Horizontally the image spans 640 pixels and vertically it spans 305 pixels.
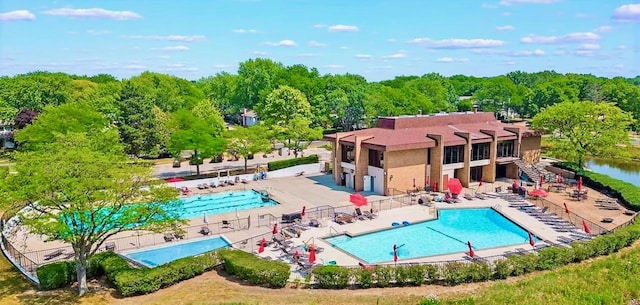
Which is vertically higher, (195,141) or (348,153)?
(195,141)

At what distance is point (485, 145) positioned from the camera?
42562 millimetres

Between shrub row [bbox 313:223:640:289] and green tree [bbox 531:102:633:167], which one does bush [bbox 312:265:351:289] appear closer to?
shrub row [bbox 313:223:640:289]

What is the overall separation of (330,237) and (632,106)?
262 feet

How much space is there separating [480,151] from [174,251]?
27.9 meters

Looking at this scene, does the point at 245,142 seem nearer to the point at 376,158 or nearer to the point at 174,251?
the point at 376,158

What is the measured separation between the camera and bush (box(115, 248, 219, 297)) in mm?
20609

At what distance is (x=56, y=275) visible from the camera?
70.0ft

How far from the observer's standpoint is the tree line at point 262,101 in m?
53.3

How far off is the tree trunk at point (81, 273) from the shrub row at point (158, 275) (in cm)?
119

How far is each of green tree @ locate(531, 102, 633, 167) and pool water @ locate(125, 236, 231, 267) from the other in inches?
1293

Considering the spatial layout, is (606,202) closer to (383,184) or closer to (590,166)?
(383,184)

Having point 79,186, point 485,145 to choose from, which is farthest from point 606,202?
point 79,186

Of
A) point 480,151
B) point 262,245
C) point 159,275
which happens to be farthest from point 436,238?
point 159,275

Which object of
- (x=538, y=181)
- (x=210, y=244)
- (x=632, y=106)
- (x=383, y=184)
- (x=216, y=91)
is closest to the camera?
(x=210, y=244)
